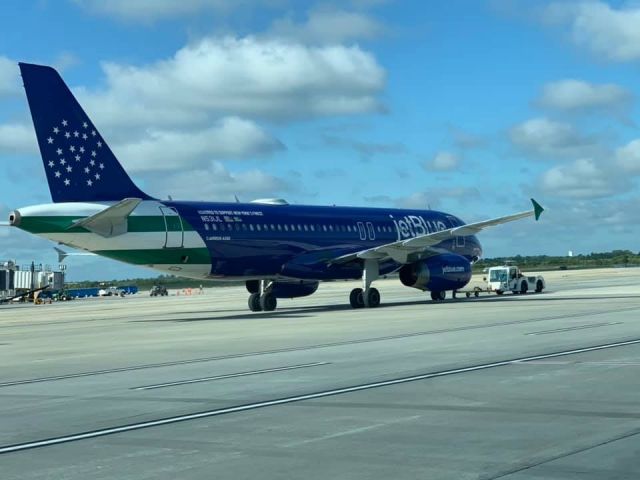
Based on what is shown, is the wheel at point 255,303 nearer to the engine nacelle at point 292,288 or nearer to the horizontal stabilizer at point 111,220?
the engine nacelle at point 292,288

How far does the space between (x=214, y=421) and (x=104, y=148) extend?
24.2 metres

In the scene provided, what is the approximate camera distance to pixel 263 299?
4162cm

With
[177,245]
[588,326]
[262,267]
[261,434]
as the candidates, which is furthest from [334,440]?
[262,267]

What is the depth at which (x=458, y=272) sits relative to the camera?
42969 millimetres

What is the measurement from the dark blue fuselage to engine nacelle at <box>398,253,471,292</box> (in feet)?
1.91

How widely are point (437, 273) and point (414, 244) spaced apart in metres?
2.65

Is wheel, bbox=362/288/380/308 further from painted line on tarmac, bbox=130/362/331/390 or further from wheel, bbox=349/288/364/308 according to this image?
painted line on tarmac, bbox=130/362/331/390

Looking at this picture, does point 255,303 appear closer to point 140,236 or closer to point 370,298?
point 370,298

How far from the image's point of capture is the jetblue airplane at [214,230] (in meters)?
32.5

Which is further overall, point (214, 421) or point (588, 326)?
point (588, 326)

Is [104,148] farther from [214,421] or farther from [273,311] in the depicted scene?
[214,421]

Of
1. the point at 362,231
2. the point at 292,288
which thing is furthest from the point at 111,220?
the point at 362,231

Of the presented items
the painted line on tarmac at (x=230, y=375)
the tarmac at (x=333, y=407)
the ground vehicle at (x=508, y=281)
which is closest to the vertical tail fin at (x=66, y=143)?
the tarmac at (x=333, y=407)

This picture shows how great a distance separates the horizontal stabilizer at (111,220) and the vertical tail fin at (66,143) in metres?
1.33
